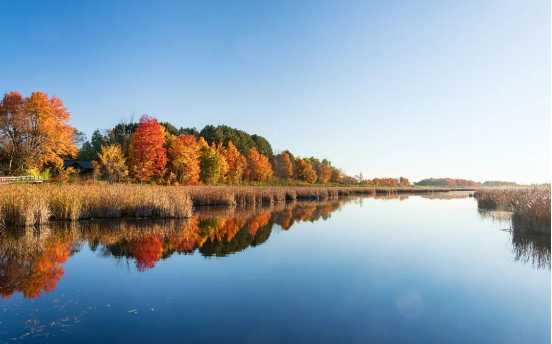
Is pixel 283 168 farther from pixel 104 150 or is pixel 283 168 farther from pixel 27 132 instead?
pixel 27 132

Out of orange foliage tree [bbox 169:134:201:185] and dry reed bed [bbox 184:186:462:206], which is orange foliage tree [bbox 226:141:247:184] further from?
dry reed bed [bbox 184:186:462:206]

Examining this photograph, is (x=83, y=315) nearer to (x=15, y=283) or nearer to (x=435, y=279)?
(x=15, y=283)

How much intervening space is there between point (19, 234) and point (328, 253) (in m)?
11.3

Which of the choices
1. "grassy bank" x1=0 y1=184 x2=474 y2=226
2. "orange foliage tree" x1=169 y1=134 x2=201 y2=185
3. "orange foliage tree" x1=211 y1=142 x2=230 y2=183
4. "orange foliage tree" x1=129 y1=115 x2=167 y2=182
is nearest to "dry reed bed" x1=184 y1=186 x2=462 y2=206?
"grassy bank" x1=0 y1=184 x2=474 y2=226

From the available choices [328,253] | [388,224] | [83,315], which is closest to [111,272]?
[83,315]

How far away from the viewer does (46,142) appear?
40531 millimetres

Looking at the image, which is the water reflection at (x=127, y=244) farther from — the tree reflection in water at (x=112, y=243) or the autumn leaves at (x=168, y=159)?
the autumn leaves at (x=168, y=159)

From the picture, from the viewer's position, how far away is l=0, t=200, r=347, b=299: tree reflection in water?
8.43 m

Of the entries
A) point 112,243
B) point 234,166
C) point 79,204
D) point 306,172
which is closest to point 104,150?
point 79,204

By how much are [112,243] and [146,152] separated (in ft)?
107

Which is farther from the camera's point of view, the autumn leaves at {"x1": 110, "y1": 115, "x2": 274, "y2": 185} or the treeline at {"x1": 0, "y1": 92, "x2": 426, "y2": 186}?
the autumn leaves at {"x1": 110, "y1": 115, "x2": 274, "y2": 185}

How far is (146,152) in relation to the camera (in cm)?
4309

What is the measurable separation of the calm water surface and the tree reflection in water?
0.20 ft

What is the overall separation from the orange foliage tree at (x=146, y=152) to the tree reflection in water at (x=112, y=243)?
26.5m
